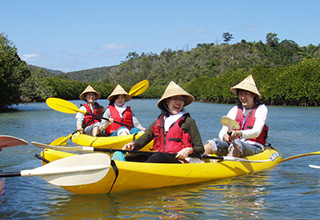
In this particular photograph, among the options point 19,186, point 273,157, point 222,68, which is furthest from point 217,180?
point 222,68

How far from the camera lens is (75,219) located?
437 centimetres

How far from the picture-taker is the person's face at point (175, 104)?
5.36 metres

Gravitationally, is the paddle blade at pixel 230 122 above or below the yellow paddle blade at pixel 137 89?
below

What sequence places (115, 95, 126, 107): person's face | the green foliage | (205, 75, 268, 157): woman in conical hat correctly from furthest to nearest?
the green foliage, (115, 95, 126, 107): person's face, (205, 75, 268, 157): woman in conical hat

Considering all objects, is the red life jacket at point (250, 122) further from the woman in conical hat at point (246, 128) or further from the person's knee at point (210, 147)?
the person's knee at point (210, 147)

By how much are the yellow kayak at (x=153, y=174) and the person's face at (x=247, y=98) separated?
0.88 metres

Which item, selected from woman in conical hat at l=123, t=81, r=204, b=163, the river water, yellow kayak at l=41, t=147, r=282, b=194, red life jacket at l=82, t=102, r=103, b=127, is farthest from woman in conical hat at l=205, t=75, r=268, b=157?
red life jacket at l=82, t=102, r=103, b=127

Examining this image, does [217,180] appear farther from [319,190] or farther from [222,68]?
[222,68]

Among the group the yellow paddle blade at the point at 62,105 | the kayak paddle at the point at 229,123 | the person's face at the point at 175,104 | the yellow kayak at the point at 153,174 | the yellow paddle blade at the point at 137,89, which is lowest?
the yellow kayak at the point at 153,174

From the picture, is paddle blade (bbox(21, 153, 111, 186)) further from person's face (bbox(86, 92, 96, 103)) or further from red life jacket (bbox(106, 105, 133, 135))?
person's face (bbox(86, 92, 96, 103))

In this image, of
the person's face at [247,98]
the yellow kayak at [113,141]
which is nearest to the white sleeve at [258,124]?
the person's face at [247,98]

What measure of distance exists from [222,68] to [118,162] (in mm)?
81716

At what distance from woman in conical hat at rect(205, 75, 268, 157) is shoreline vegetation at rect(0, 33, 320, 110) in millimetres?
23820

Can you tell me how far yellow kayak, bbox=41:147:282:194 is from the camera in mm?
4777
